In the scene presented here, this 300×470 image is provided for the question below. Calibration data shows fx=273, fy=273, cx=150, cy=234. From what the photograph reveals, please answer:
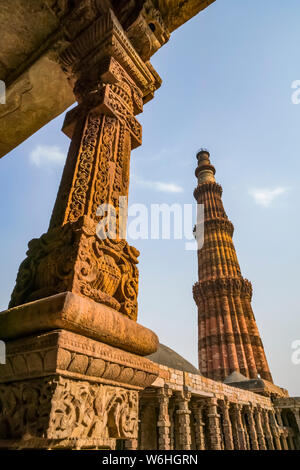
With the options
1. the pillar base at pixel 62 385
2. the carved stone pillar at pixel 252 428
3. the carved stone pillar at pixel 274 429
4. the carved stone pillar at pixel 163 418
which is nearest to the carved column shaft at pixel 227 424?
the carved stone pillar at pixel 252 428

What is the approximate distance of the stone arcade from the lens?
1.06 m

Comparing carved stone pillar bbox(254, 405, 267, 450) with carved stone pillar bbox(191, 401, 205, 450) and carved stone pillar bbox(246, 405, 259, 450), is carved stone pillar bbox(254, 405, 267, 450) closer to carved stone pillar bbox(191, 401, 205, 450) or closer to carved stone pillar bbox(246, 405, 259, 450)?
carved stone pillar bbox(246, 405, 259, 450)

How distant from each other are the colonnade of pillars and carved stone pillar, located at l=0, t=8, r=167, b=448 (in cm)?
513

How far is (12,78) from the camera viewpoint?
8.63 ft

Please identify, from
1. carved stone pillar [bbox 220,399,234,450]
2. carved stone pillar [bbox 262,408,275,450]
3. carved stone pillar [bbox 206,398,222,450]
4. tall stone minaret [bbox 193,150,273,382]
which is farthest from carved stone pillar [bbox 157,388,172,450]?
tall stone minaret [bbox 193,150,273,382]

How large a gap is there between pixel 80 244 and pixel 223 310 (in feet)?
80.2

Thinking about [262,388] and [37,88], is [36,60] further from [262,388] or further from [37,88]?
[262,388]

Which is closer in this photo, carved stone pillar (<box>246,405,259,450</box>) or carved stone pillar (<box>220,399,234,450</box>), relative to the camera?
carved stone pillar (<box>220,399,234,450</box>)

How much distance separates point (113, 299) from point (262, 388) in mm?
18355

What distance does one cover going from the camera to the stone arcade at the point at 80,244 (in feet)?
3.47

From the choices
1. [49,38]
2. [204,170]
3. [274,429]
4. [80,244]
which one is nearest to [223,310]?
[274,429]

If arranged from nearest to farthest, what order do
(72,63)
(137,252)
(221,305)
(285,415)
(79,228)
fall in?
(79,228) → (137,252) → (72,63) → (285,415) → (221,305)

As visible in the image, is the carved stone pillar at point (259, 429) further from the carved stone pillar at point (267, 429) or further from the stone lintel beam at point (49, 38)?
the stone lintel beam at point (49, 38)
